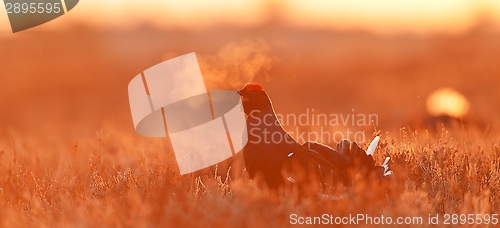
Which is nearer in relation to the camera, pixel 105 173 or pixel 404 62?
pixel 105 173

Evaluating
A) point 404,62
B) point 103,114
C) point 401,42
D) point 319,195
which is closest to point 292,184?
point 319,195

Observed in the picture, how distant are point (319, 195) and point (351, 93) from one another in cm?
1120

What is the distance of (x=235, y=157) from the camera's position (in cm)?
575

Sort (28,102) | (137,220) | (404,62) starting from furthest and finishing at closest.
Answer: (404,62) < (28,102) < (137,220)

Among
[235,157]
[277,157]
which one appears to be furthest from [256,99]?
[235,157]

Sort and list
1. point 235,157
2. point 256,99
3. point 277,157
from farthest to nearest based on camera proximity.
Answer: point 235,157, point 256,99, point 277,157

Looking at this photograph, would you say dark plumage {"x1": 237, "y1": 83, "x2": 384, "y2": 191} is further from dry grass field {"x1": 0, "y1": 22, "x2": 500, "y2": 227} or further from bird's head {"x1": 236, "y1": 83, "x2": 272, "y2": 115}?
dry grass field {"x1": 0, "y1": 22, "x2": 500, "y2": 227}

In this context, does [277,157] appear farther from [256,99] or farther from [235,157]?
[235,157]

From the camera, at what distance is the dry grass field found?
3.87m

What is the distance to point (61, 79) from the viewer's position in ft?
55.5

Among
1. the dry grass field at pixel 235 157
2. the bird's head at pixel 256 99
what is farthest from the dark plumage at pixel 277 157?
the dry grass field at pixel 235 157

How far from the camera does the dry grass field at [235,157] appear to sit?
3.87 meters

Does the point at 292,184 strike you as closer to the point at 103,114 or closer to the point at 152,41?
the point at 103,114

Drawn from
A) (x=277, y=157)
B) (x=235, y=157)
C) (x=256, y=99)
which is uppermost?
(x=256, y=99)
